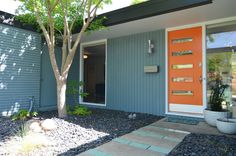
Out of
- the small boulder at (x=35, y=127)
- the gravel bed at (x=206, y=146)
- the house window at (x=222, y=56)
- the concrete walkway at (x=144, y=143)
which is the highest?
the house window at (x=222, y=56)

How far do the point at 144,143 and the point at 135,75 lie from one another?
273 centimetres

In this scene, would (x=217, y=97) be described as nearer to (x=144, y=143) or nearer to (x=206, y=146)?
(x=206, y=146)

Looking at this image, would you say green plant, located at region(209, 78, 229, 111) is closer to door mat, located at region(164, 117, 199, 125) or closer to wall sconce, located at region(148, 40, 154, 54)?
door mat, located at region(164, 117, 199, 125)

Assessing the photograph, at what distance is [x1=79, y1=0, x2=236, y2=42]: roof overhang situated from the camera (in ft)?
11.4

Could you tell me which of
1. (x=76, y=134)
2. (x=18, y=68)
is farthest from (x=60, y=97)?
(x=18, y=68)

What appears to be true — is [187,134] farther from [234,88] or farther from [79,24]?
[79,24]

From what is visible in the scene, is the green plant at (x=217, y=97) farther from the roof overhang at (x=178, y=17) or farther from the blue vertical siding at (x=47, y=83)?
the blue vertical siding at (x=47, y=83)

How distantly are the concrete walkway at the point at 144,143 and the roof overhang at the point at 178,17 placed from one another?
95.5 inches

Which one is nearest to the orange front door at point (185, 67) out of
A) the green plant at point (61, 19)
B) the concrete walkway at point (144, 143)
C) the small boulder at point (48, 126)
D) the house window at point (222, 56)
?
the house window at point (222, 56)

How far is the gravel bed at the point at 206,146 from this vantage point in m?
2.36

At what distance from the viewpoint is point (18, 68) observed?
4812mm

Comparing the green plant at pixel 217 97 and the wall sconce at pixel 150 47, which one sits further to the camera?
the wall sconce at pixel 150 47

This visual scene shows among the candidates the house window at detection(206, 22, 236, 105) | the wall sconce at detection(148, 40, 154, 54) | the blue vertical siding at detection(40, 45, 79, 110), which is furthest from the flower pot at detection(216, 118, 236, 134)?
the blue vertical siding at detection(40, 45, 79, 110)

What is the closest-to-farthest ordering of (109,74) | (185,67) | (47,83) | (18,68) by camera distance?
1. (185,67)
2. (18,68)
3. (47,83)
4. (109,74)
